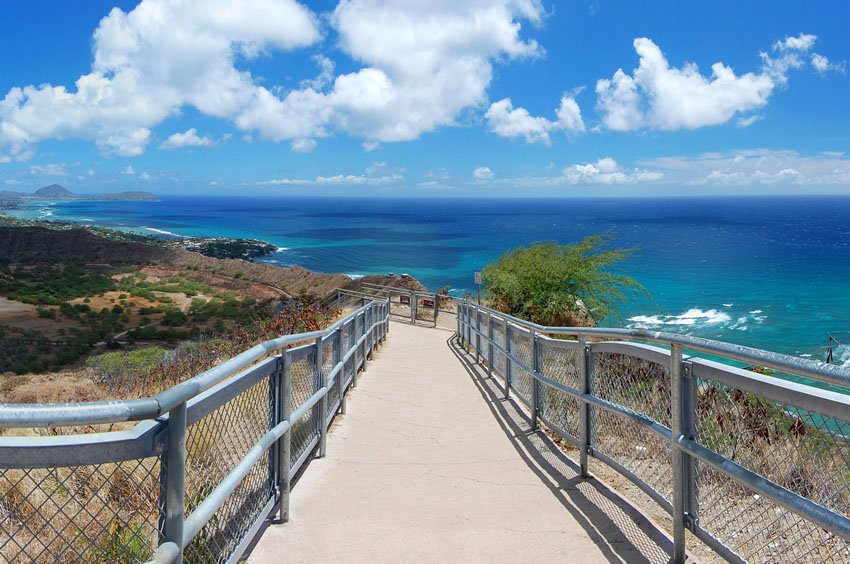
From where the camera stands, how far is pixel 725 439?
3.49 meters

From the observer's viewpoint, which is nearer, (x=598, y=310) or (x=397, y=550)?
(x=397, y=550)

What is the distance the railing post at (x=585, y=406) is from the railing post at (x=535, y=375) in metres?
1.44

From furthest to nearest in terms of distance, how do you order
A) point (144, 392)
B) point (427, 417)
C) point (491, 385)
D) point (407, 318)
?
point (407, 318) → point (491, 385) → point (144, 392) → point (427, 417)

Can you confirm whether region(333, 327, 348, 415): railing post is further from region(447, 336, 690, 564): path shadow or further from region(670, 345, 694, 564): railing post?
region(670, 345, 694, 564): railing post

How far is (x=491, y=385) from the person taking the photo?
34.0 ft

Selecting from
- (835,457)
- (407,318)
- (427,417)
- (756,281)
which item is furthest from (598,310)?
(756,281)

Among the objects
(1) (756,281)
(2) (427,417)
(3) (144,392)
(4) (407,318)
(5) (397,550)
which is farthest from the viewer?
(1) (756,281)

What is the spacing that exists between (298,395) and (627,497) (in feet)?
8.23

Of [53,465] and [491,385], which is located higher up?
[53,465]

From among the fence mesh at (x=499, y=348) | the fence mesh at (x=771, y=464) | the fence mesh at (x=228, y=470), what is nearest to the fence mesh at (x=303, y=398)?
the fence mesh at (x=228, y=470)

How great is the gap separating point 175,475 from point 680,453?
2.59m

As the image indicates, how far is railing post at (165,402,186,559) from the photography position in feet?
7.72

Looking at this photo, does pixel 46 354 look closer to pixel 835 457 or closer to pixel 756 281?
pixel 835 457

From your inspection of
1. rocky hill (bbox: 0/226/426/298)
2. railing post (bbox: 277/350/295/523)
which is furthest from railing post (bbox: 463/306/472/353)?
rocky hill (bbox: 0/226/426/298)
